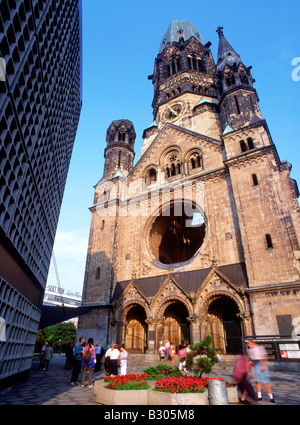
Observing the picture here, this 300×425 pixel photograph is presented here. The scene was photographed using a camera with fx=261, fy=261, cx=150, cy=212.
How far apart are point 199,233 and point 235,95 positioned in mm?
14221

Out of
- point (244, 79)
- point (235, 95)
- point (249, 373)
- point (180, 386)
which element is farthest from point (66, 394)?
point (244, 79)

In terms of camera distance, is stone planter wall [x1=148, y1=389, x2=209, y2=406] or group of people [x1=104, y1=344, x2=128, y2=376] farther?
group of people [x1=104, y1=344, x2=128, y2=376]

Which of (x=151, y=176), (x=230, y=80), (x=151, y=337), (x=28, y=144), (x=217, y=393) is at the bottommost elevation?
(x=217, y=393)

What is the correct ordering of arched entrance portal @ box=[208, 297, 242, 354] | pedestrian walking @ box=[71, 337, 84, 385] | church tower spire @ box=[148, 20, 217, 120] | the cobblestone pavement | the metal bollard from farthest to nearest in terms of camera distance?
church tower spire @ box=[148, 20, 217, 120], arched entrance portal @ box=[208, 297, 242, 354], pedestrian walking @ box=[71, 337, 84, 385], the cobblestone pavement, the metal bollard

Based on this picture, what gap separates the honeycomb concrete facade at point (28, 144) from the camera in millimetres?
7395

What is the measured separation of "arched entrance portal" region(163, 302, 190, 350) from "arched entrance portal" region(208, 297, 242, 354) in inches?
102

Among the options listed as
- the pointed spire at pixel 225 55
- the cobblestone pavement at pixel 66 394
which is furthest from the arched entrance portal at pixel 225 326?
the pointed spire at pixel 225 55

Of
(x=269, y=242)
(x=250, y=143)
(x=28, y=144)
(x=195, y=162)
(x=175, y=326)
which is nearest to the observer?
(x=28, y=144)

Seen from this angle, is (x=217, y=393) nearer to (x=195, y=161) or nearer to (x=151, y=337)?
(x=151, y=337)

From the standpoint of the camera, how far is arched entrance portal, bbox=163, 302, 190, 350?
1939cm

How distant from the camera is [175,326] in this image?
19859 millimetres

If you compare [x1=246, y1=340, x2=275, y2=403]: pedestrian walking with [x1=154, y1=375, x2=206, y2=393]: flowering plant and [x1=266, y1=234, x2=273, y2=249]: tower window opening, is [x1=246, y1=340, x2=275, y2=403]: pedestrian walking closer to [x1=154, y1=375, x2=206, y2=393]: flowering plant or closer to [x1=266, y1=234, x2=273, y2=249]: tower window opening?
[x1=154, y1=375, x2=206, y2=393]: flowering plant

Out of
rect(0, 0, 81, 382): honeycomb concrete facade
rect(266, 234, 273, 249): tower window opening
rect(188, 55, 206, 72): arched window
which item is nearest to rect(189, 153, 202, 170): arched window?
rect(266, 234, 273, 249): tower window opening
